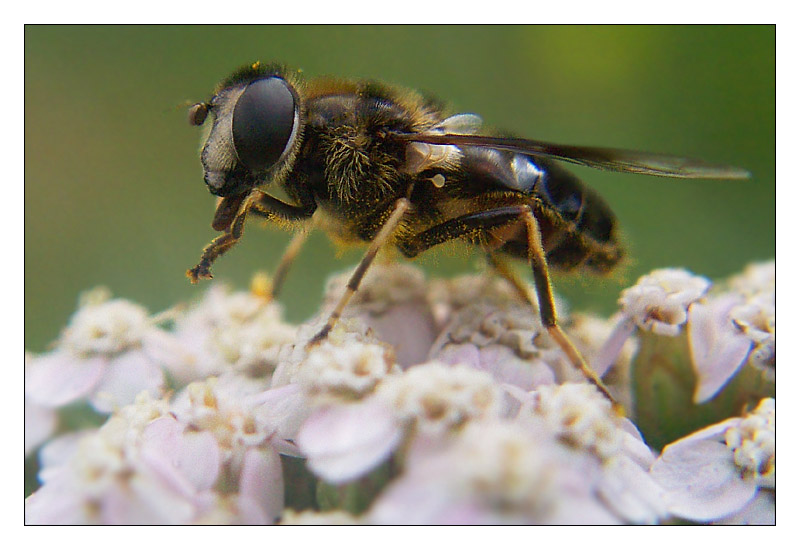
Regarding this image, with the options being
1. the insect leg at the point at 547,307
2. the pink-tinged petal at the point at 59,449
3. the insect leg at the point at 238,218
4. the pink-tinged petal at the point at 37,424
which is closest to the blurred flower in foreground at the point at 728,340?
the insect leg at the point at 547,307

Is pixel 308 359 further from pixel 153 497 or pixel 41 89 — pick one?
pixel 41 89

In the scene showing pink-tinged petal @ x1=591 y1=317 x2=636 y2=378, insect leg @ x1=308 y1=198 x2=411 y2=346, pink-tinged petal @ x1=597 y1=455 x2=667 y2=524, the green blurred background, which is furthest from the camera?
the green blurred background

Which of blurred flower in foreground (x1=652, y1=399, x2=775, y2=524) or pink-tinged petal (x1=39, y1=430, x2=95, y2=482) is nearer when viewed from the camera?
blurred flower in foreground (x1=652, y1=399, x2=775, y2=524)

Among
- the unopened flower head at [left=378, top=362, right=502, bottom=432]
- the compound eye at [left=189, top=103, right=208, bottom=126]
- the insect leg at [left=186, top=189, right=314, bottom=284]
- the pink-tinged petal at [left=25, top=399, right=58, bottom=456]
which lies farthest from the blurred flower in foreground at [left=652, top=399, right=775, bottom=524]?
the pink-tinged petal at [left=25, top=399, right=58, bottom=456]

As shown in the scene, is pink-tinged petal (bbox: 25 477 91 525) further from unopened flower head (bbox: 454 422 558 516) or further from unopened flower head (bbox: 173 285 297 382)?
unopened flower head (bbox: 454 422 558 516)

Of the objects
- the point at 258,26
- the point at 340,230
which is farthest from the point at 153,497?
the point at 258,26

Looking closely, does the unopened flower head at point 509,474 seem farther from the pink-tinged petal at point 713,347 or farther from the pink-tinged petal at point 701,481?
the pink-tinged petal at point 713,347

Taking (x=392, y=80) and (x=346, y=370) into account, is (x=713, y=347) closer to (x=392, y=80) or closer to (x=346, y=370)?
(x=346, y=370)
